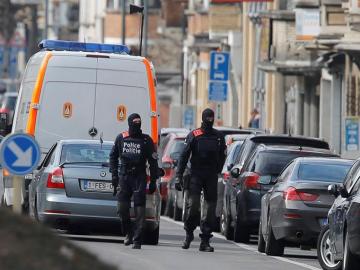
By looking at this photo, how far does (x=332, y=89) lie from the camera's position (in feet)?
157

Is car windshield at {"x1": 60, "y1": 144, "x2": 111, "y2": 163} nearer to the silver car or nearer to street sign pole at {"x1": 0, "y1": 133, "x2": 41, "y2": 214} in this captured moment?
the silver car

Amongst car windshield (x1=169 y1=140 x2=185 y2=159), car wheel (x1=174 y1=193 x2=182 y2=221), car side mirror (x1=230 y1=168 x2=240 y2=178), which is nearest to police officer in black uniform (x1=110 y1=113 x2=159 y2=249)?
car side mirror (x1=230 y1=168 x2=240 y2=178)

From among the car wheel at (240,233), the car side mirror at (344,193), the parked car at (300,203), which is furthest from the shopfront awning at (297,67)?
the car side mirror at (344,193)

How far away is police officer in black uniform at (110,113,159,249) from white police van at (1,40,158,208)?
299cm

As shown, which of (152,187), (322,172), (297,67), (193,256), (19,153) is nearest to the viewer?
(19,153)

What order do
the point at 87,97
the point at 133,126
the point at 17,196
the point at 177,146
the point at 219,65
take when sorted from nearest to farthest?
the point at 17,196, the point at 133,126, the point at 87,97, the point at 177,146, the point at 219,65

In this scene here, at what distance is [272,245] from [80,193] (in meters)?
2.42

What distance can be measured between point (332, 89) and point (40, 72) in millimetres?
25740

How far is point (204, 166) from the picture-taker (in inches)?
791

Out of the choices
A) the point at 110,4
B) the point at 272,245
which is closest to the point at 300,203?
the point at 272,245

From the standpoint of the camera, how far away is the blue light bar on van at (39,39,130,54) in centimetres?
2495

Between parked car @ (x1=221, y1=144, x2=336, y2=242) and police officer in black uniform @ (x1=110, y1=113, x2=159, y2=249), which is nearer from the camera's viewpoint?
police officer in black uniform @ (x1=110, y1=113, x2=159, y2=249)

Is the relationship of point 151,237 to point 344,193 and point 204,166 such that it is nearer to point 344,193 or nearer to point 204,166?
point 204,166

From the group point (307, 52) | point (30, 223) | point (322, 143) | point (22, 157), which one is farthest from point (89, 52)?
point (307, 52)
